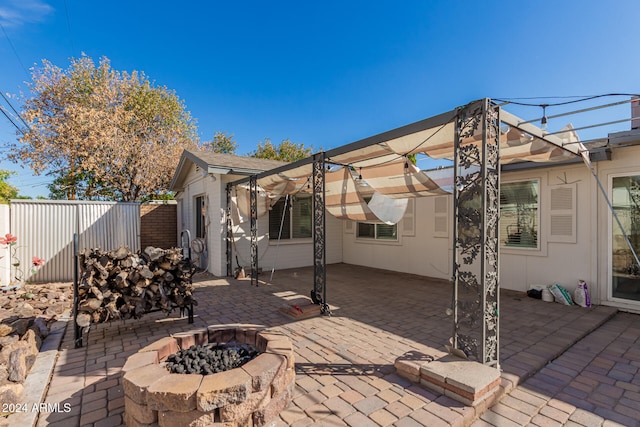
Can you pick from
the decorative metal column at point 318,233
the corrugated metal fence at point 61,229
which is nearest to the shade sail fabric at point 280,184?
the decorative metal column at point 318,233

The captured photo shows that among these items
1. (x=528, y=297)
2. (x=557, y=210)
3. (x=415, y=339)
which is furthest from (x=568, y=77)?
(x=415, y=339)

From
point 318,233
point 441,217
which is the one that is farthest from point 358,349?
point 441,217

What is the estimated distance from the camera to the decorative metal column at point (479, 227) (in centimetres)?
274

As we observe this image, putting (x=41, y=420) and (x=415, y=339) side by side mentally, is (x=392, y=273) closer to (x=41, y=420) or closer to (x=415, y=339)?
(x=415, y=339)

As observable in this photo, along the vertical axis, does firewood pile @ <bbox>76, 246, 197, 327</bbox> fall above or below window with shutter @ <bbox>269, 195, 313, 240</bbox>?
below

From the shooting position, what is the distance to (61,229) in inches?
309

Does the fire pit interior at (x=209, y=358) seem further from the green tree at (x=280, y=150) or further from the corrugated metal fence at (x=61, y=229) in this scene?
the green tree at (x=280, y=150)

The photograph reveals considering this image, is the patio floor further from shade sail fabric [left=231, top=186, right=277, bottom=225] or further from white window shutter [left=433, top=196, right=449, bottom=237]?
shade sail fabric [left=231, top=186, right=277, bottom=225]

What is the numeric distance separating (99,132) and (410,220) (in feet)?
47.3

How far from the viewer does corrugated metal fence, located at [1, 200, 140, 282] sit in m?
7.39

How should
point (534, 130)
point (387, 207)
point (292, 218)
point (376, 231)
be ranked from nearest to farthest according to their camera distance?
point (534, 130) < point (387, 207) < point (292, 218) < point (376, 231)

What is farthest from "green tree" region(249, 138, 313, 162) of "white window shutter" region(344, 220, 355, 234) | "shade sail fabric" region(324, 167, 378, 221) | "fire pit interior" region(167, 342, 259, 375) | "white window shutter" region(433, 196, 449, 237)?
"fire pit interior" region(167, 342, 259, 375)

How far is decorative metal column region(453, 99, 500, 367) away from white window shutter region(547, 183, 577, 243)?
4.20 meters

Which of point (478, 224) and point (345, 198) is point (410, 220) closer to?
point (345, 198)
